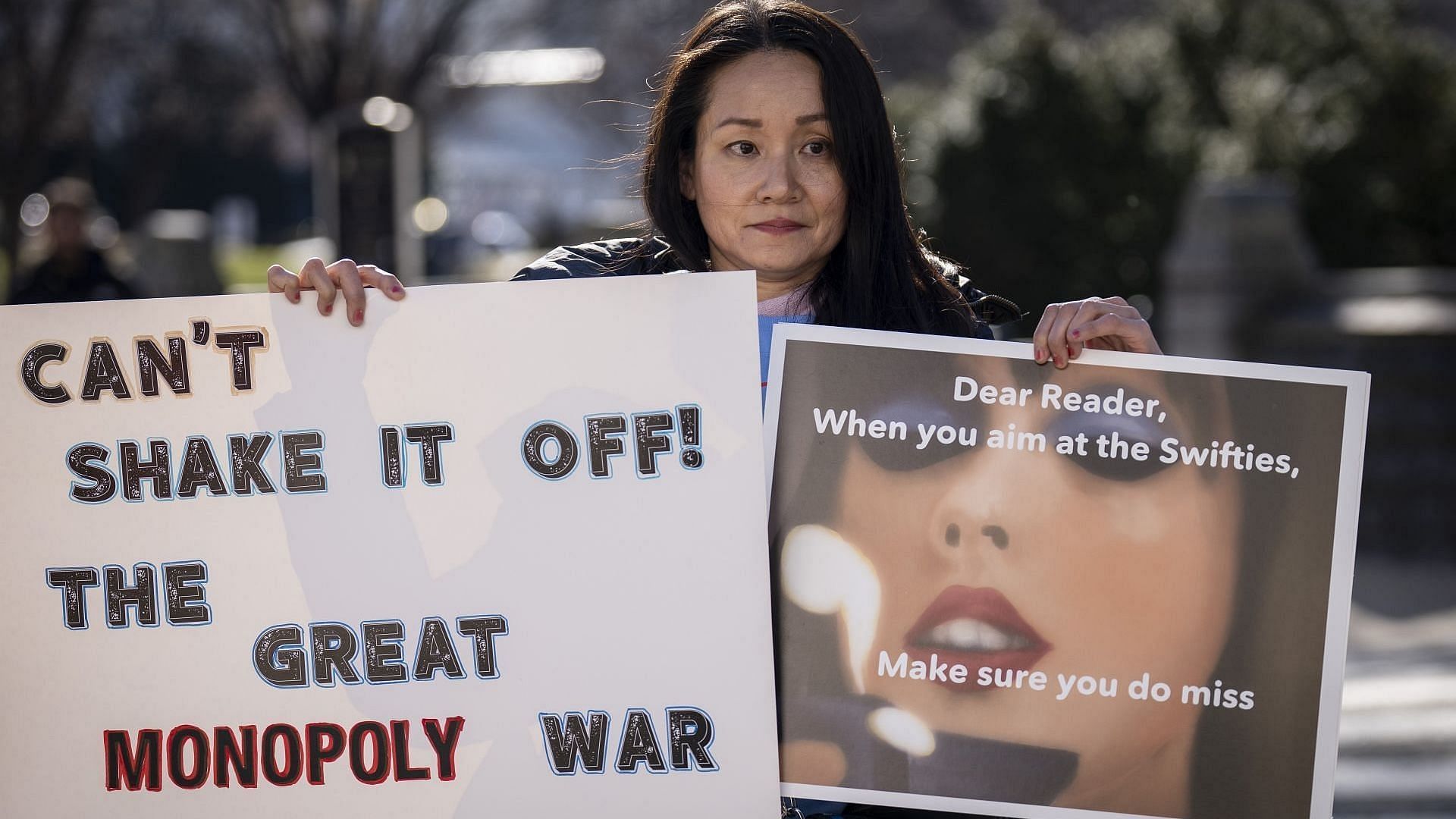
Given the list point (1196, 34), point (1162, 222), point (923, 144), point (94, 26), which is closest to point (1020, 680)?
point (1162, 222)

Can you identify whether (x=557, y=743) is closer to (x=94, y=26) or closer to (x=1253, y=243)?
(x=1253, y=243)

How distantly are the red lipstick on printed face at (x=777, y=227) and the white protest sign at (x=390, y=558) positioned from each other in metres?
0.13

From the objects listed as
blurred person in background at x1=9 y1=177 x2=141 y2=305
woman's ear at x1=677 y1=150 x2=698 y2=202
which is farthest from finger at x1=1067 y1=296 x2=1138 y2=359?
blurred person in background at x1=9 y1=177 x2=141 y2=305

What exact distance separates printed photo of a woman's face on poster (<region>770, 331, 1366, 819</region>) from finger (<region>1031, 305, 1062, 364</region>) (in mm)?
35

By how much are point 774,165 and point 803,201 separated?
0.08 meters

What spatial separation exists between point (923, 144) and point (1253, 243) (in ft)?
11.5

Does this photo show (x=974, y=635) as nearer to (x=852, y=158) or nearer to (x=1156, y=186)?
(x=852, y=158)

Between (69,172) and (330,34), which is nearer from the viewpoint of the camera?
(330,34)

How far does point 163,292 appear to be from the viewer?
15.3m

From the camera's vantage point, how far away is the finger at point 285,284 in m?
2.32

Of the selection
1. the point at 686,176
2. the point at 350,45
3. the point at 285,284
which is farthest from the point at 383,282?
the point at 350,45

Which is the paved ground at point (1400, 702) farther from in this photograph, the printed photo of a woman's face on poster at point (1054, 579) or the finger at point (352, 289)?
the finger at point (352, 289)

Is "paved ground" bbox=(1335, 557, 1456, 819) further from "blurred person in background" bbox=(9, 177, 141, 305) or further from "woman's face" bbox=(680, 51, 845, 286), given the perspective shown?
"blurred person in background" bbox=(9, 177, 141, 305)

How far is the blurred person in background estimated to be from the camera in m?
8.36
